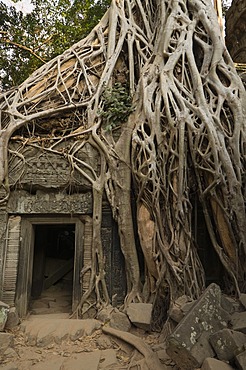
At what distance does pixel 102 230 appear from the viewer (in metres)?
3.92

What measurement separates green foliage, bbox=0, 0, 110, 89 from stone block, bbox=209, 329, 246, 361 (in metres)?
7.33

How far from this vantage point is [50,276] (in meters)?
5.41

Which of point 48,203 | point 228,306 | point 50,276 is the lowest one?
point 228,306

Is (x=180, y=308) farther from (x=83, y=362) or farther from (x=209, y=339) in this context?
(x=83, y=362)

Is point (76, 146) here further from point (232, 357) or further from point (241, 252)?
point (232, 357)

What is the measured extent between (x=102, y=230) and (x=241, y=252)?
1663 mm

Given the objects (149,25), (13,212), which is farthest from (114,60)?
(13,212)

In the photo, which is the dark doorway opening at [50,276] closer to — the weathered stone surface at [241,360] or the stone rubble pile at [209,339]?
the stone rubble pile at [209,339]

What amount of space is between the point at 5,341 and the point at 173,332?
169 cm

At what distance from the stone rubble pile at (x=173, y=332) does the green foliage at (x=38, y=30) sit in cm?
650

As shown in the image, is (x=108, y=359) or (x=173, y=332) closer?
(x=173, y=332)

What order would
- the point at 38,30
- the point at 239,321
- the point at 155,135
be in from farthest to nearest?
the point at 38,30, the point at 155,135, the point at 239,321

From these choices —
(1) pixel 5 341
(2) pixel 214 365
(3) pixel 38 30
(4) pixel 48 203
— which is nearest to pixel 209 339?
(2) pixel 214 365

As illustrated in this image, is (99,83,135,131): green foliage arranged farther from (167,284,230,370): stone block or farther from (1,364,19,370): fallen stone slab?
(1,364,19,370): fallen stone slab
